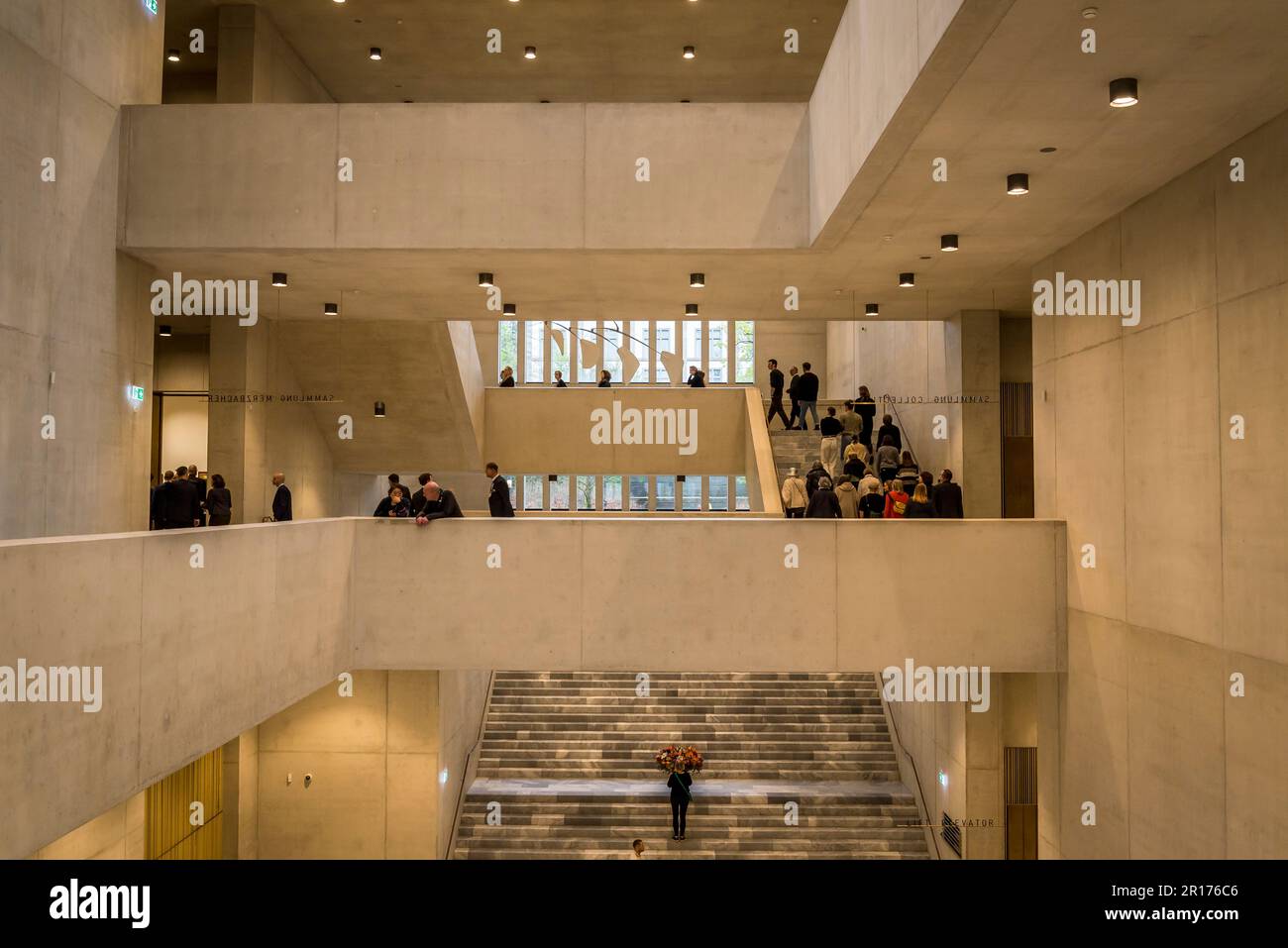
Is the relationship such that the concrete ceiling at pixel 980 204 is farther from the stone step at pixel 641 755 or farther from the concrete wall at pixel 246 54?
the stone step at pixel 641 755

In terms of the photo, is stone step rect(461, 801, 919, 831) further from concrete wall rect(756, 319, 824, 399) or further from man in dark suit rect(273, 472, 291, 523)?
concrete wall rect(756, 319, 824, 399)

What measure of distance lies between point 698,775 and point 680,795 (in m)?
2.66

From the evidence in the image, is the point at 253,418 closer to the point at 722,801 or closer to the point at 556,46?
the point at 556,46

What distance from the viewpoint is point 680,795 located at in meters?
19.6

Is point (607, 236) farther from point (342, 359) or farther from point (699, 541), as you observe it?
point (342, 359)

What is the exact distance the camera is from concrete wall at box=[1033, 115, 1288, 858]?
29.2 ft

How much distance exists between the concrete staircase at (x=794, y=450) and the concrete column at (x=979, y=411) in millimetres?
4474

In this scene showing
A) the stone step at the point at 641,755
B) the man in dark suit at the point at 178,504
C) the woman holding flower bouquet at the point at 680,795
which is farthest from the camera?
the stone step at the point at 641,755

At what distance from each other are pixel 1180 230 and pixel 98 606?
11.4 m

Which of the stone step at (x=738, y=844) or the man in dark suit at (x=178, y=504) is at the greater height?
the man in dark suit at (x=178, y=504)

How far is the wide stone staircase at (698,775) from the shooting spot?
66.1 feet

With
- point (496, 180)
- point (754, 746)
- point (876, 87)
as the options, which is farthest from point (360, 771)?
point (876, 87)

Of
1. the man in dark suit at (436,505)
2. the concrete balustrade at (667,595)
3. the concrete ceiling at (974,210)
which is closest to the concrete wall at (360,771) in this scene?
the concrete balustrade at (667,595)
